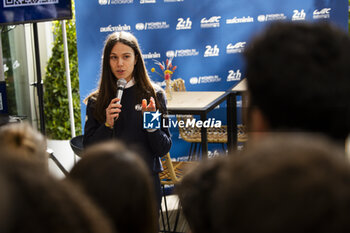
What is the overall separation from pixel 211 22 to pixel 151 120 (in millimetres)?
2443

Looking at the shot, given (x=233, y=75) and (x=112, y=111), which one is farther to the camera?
(x=233, y=75)

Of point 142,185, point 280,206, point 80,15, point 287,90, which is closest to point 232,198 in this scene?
point 280,206

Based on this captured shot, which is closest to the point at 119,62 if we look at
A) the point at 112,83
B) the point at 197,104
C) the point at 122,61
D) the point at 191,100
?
the point at 122,61

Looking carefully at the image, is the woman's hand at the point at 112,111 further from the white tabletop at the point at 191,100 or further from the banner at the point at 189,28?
the banner at the point at 189,28

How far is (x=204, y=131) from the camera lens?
141 inches

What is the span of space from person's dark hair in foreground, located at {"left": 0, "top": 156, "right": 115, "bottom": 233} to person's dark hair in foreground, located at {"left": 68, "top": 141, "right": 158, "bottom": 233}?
4.3 inches

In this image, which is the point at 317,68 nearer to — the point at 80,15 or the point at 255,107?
the point at 255,107

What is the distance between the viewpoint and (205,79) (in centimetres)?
491

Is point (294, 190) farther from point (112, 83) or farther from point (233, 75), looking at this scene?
point (233, 75)

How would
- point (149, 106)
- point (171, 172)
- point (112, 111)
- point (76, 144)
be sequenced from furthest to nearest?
Result: point (171, 172), point (76, 144), point (149, 106), point (112, 111)

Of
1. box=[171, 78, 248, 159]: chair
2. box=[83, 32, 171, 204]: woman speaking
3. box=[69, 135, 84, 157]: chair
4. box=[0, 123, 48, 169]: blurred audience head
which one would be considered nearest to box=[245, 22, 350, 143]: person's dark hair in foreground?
box=[0, 123, 48, 169]: blurred audience head

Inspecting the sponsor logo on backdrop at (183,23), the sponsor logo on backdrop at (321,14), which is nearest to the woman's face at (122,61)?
the sponsor logo on backdrop at (183,23)

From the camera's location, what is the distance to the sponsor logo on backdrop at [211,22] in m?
4.77

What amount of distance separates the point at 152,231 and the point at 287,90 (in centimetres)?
33
